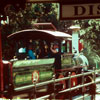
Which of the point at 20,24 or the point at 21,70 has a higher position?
the point at 20,24

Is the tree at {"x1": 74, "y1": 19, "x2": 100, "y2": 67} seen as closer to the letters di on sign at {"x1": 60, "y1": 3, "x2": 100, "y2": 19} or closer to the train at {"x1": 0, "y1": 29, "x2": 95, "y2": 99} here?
the train at {"x1": 0, "y1": 29, "x2": 95, "y2": 99}

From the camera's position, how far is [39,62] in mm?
→ 9086

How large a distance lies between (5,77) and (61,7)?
521 centimetres

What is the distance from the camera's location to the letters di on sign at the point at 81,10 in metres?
4.03

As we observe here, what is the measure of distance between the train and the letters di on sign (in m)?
4.00

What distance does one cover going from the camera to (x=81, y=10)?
4.05m

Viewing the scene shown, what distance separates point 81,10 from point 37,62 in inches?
204

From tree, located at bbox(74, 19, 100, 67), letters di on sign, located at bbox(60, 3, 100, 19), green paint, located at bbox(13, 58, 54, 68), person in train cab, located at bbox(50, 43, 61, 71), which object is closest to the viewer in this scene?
letters di on sign, located at bbox(60, 3, 100, 19)

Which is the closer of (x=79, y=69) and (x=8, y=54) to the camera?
(x=79, y=69)

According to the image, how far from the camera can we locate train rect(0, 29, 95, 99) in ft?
27.1

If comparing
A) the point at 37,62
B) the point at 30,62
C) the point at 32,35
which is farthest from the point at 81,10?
the point at 32,35

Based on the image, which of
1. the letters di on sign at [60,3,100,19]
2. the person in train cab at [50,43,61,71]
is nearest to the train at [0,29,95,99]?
the person in train cab at [50,43,61,71]

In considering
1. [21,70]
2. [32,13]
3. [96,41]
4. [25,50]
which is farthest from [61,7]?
[96,41]

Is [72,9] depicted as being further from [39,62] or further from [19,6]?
[39,62]
